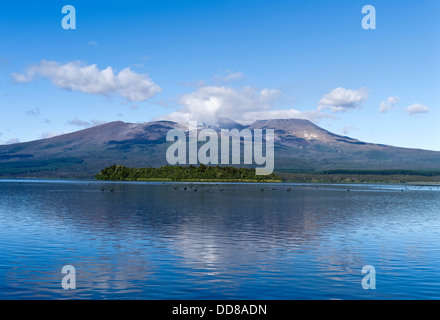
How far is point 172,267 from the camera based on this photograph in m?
30.5

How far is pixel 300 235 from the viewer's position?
155 feet

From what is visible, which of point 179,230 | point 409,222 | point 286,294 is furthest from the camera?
point 409,222

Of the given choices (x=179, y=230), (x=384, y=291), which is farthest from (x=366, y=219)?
(x=384, y=291)

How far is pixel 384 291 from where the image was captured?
2539cm

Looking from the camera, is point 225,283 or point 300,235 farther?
point 300,235

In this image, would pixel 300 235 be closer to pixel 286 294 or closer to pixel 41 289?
pixel 286 294

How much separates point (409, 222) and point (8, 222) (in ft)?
170

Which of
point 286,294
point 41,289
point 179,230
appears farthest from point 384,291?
point 179,230

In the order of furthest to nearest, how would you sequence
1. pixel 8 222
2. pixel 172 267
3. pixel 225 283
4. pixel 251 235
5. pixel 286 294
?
1. pixel 8 222
2. pixel 251 235
3. pixel 172 267
4. pixel 225 283
5. pixel 286 294

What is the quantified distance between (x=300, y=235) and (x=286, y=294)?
23506mm

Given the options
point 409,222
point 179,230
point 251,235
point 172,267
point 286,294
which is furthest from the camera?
point 409,222

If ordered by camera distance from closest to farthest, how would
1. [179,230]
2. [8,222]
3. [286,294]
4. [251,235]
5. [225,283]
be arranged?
[286,294] < [225,283] < [251,235] < [179,230] < [8,222]
